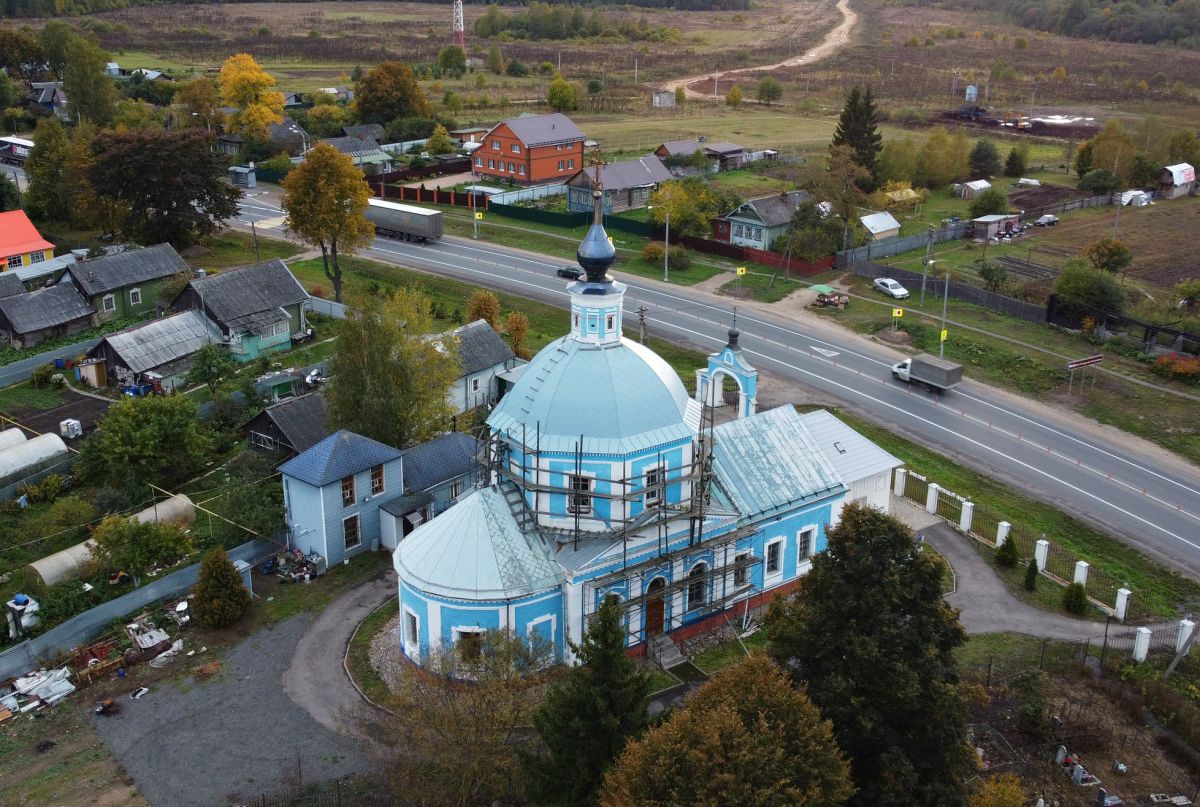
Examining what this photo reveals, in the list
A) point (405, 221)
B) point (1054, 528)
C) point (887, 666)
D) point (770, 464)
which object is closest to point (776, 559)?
point (770, 464)

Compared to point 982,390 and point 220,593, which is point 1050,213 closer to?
point 982,390

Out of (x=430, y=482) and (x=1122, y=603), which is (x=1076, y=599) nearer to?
(x=1122, y=603)

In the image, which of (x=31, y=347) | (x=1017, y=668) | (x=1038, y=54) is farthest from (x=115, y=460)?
(x=1038, y=54)

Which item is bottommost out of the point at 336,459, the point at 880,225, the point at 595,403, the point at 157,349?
the point at 157,349

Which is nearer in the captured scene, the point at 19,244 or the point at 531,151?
the point at 19,244

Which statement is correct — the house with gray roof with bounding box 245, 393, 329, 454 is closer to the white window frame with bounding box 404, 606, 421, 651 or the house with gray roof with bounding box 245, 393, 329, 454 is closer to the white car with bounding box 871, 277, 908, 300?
the white window frame with bounding box 404, 606, 421, 651
